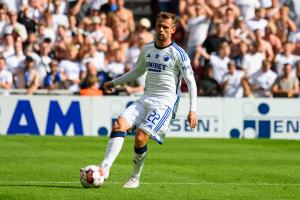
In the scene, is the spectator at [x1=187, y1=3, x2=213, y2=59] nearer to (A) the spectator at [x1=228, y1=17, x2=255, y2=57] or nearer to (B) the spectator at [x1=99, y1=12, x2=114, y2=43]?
(A) the spectator at [x1=228, y1=17, x2=255, y2=57]

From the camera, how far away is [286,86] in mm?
23859

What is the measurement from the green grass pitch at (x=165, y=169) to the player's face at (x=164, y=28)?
1847mm

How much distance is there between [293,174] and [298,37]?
1218 cm

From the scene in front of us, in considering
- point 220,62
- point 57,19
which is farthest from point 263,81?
point 57,19

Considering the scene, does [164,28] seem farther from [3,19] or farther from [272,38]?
[272,38]

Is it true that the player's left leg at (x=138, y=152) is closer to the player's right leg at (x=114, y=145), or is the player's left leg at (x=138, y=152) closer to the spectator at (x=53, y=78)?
the player's right leg at (x=114, y=145)

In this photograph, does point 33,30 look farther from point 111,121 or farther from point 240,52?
point 240,52

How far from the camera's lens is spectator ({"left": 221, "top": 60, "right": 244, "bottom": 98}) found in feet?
77.7

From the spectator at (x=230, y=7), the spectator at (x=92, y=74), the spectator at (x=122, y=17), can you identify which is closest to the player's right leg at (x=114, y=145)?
the spectator at (x=92, y=74)

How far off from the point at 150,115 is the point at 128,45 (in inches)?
515

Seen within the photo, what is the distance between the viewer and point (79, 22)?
25594mm

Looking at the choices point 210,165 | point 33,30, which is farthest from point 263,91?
point 210,165

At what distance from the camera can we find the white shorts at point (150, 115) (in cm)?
1133

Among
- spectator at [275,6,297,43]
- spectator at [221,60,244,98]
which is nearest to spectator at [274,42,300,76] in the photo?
spectator at [275,6,297,43]
